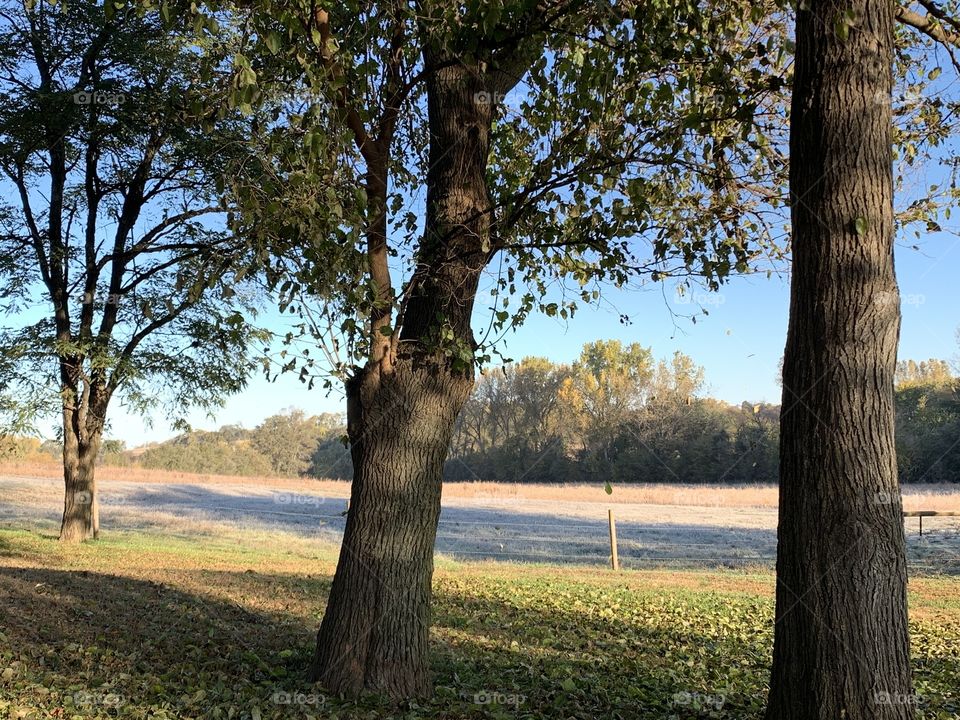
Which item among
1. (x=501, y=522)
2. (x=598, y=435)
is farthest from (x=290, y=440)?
(x=501, y=522)

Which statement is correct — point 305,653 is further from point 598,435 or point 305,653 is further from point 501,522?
point 598,435

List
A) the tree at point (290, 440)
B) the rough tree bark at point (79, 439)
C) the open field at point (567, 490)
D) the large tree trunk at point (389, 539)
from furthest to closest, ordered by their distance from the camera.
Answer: the tree at point (290, 440) → the open field at point (567, 490) → the rough tree bark at point (79, 439) → the large tree trunk at point (389, 539)

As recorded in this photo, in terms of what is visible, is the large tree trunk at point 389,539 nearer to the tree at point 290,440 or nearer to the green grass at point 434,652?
the green grass at point 434,652

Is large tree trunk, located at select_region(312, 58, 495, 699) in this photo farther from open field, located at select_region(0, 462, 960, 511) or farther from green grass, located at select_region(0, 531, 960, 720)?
open field, located at select_region(0, 462, 960, 511)

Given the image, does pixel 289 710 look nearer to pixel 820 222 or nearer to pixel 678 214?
pixel 820 222

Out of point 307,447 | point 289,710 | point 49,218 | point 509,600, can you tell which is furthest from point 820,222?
point 307,447

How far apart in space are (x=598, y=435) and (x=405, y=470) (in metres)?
45.3

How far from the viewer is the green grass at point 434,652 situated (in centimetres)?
520

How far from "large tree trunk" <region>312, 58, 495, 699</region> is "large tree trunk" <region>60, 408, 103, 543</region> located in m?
11.8

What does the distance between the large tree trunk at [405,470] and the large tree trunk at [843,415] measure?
2.36m

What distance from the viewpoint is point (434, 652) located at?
6.91m

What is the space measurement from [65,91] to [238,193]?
10.7 metres

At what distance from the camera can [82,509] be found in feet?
52.1

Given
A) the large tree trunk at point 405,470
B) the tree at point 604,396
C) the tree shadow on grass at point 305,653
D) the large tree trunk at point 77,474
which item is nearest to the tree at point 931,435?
the tree at point 604,396
